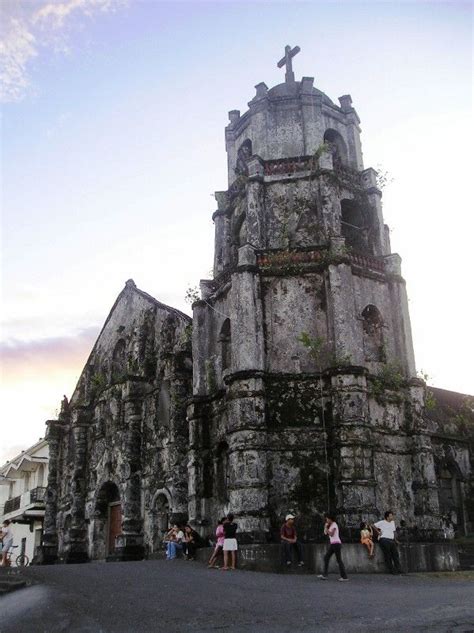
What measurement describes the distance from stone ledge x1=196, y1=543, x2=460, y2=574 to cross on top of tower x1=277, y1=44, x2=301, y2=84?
1456 cm

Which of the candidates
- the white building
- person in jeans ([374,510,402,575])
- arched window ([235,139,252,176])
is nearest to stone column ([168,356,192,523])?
arched window ([235,139,252,176])

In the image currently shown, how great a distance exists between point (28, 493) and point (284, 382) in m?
23.5

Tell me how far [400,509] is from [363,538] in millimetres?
2655

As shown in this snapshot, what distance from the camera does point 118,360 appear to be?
85.5ft

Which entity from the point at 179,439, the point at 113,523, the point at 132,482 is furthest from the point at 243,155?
the point at 113,523

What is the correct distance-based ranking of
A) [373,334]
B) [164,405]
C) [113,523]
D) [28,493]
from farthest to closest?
[28,493] < [113,523] < [164,405] < [373,334]

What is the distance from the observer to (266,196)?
1930cm

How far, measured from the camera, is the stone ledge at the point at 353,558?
45.2ft

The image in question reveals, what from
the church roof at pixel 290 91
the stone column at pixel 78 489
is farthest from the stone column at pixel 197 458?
the church roof at pixel 290 91

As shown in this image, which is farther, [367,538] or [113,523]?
[113,523]

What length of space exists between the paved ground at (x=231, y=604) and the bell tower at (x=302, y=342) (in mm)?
3187

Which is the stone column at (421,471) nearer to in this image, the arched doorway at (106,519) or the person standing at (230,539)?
the person standing at (230,539)

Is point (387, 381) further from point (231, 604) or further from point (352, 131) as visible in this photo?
point (231, 604)

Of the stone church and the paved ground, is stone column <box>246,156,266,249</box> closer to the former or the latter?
the stone church
